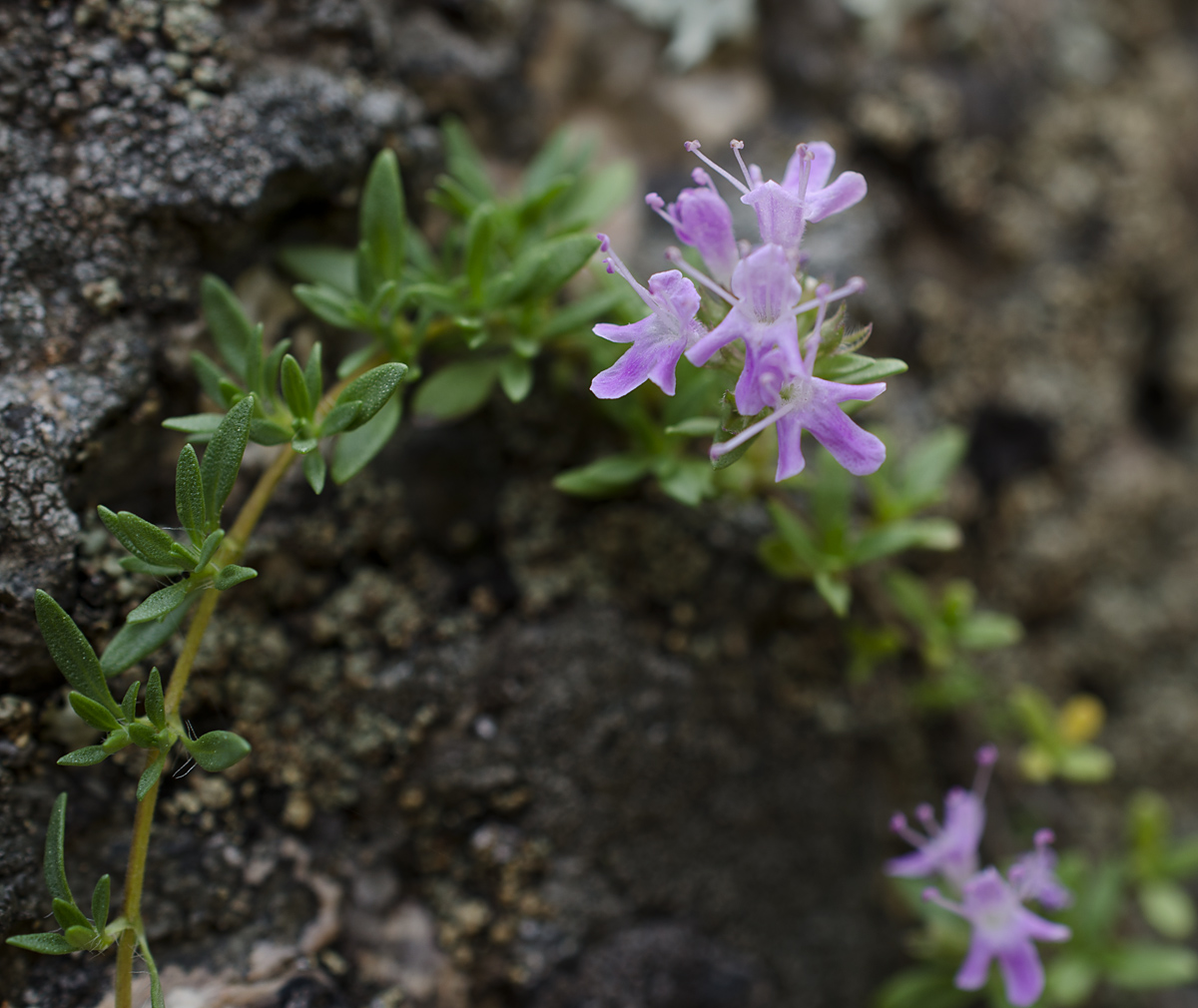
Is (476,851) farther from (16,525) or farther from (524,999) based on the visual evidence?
(16,525)

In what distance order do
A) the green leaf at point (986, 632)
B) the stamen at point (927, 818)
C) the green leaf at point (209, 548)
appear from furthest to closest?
1. the green leaf at point (986, 632)
2. the stamen at point (927, 818)
3. the green leaf at point (209, 548)

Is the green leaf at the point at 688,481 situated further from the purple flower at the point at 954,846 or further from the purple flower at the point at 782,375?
the purple flower at the point at 954,846

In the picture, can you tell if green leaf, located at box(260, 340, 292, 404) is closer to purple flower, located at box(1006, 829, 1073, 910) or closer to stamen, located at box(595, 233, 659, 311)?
stamen, located at box(595, 233, 659, 311)

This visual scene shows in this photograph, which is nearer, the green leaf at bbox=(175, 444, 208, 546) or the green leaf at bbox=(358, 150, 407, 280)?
the green leaf at bbox=(175, 444, 208, 546)

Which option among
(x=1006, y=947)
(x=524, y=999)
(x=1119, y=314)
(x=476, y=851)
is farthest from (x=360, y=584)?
(x=1119, y=314)

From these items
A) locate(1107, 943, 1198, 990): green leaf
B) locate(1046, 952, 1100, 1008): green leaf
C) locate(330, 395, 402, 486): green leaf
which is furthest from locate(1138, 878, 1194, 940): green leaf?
locate(330, 395, 402, 486): green leaf

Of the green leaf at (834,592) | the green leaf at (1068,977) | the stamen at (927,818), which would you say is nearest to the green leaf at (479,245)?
the green leaf at (834,592)

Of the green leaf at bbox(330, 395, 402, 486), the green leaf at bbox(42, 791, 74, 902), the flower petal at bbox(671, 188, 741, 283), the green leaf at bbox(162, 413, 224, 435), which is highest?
the flower petal at bbox(671, 188, 741, 283)
